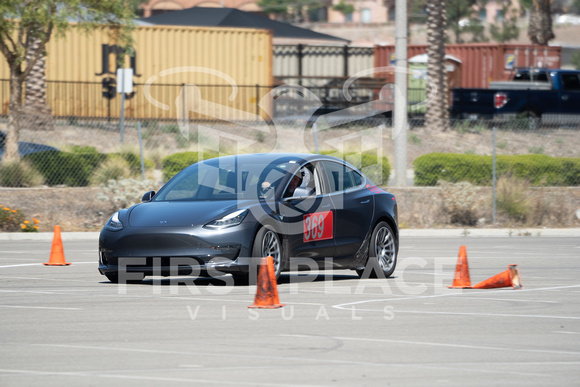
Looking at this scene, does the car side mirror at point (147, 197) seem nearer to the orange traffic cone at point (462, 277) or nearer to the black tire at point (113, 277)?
the black tire at point (113, 277)

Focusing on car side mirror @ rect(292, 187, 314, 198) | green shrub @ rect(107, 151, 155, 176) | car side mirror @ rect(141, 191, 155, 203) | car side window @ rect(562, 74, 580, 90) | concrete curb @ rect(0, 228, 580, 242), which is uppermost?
car side window @ rect(562, 74, 580, 90)

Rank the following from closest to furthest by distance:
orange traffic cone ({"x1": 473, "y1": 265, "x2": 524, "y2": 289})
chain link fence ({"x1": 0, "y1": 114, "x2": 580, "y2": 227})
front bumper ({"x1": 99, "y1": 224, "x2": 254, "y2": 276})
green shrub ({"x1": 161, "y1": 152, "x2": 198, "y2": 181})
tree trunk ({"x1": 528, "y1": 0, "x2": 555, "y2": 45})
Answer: front bumper ({"x1": 99, "y1": 224, "x2": 254, "y2": 276}), orange traffic cone ({"x1": 473, "y1": 265, "x2": 524, "y2": 289}), chain link fence ({"x1": 0, "y1": 114, "x2": 580, "y2": 227}), green shrub ({"x1": 161, "y1": 152, "x2": 198, "y2": 181}), tree trunk ({"x1": 528, "y1": 0, "x2": 555, "y2": 45})

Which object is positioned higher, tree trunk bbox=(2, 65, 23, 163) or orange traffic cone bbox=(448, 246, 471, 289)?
tree trunk bbox=(2, 65, 23, 163)

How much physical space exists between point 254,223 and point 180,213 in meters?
0.83

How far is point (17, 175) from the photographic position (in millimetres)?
20641

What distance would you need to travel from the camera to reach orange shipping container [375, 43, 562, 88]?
44.7 meters

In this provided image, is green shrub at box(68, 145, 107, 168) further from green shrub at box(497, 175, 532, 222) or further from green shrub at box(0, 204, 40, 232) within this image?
green shrub at box(497, 175, 532, 222)

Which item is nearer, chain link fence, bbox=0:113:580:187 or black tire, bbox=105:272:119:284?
black tire, bbox=105:272:119:284

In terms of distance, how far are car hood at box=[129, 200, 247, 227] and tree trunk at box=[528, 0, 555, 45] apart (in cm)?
3858

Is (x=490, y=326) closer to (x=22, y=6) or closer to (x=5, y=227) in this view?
(x=5, y=227)

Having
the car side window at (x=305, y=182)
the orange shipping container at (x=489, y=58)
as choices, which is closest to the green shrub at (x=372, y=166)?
the car side window at (x=305, y=182)

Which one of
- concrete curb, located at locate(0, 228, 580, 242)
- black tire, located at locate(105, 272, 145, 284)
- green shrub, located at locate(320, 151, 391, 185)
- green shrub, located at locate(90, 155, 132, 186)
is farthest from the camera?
green shrub, located at locate(320, 151, 391, 185)

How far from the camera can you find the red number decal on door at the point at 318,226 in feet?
37.8

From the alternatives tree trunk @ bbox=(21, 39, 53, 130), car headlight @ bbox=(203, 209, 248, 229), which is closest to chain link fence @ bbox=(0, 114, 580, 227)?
tree trunk @ bbox=(21, 39, 53, 130)
